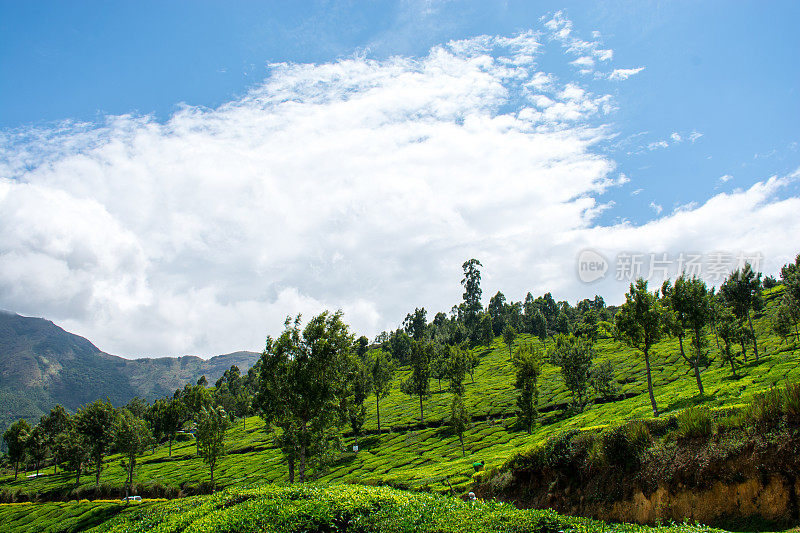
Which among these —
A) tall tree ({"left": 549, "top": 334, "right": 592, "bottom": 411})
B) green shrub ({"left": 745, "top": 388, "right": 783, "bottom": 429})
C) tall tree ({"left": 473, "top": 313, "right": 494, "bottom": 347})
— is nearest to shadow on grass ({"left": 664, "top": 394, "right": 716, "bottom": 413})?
tall tree ({"left": 549, "top": 334, "right": 592, "bottom": 411})

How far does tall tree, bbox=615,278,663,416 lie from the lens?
39.9m

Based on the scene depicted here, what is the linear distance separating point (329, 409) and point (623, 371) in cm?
6146

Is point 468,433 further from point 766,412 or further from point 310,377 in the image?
point 766,412

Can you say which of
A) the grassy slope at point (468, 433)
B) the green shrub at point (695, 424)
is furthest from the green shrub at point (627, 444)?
the grassy slope at point (468, 433)

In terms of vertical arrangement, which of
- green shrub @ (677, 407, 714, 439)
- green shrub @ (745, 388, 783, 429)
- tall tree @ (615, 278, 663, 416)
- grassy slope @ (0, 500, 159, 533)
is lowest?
grassy slope @ (0, 500, 159, 533)

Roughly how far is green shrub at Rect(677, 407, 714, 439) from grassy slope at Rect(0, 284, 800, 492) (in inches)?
648

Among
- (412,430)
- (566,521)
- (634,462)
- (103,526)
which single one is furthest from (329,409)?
(412,430)

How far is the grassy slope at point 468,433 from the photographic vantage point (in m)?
38.8

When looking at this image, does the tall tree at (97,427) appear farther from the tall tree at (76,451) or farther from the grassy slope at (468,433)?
the grassy slope at (468,433)

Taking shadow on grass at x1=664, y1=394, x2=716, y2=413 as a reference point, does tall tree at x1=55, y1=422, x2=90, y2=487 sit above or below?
below

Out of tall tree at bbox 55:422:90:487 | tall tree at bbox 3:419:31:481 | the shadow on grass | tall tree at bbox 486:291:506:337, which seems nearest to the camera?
the shadow on grass

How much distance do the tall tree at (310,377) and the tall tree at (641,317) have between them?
27.0 meters

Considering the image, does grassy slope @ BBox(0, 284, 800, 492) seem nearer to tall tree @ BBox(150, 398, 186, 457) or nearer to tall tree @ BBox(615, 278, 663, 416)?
tall tree @ BBox(615, 278, 663, 416)

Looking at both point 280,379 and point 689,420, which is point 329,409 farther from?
point 689,420
